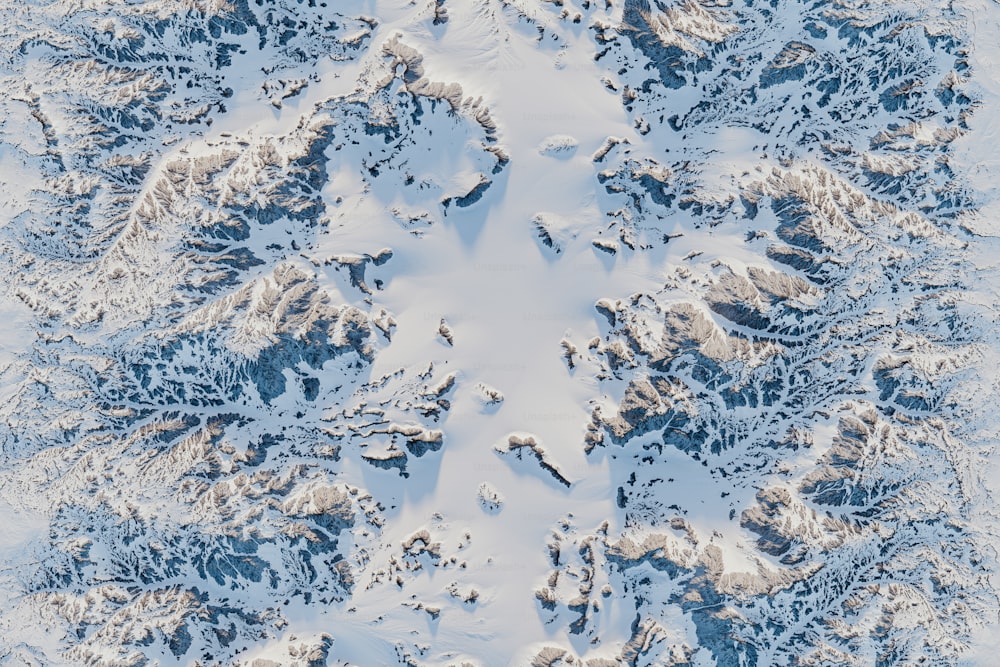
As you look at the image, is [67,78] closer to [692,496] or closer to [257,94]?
[257,94]

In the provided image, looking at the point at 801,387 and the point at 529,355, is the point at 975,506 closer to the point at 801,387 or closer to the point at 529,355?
the point at 801,387

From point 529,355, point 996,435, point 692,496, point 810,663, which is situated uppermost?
point 996,435

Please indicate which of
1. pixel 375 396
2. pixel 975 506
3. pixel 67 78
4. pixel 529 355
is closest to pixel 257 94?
pixel 67 78

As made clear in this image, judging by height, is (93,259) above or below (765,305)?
below

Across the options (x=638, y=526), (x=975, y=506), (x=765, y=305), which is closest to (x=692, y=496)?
(x=638, y=526)

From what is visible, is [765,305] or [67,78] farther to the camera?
[67,78]

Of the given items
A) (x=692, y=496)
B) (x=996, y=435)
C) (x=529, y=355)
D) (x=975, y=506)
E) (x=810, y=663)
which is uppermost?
(x=996, y=435)
